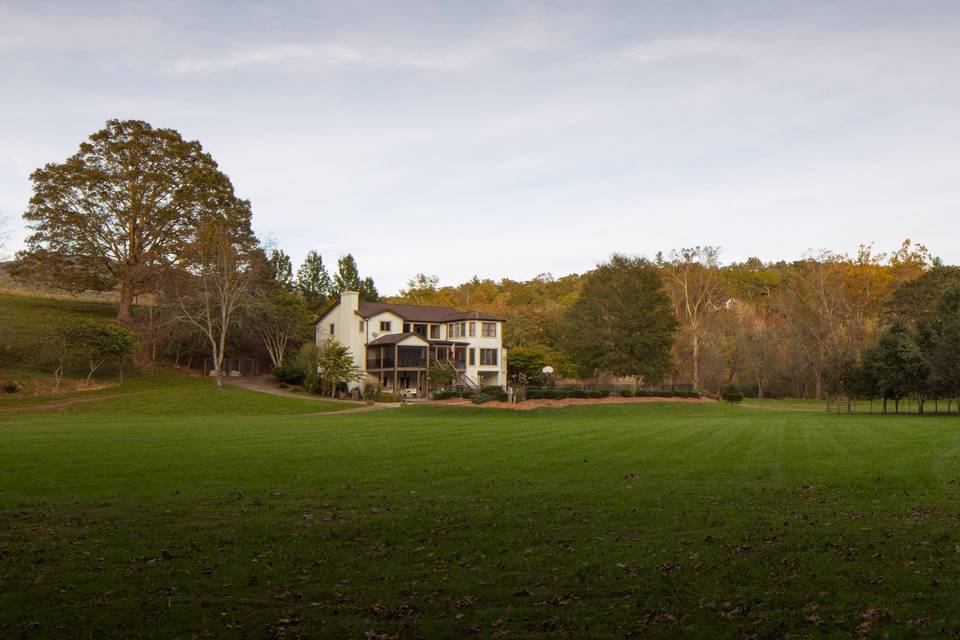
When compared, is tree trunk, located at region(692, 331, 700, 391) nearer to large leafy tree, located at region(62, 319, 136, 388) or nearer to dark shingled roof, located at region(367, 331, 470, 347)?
dark shingled roof, located at region(367, 331, 470, 347)

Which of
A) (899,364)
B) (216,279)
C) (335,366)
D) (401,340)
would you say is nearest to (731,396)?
(899,364)

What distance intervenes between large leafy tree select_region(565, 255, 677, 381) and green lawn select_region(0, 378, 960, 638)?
33.4 metres

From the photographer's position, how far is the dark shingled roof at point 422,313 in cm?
6062

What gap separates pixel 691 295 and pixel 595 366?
58.6 ft

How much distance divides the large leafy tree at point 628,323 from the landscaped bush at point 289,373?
22091 millimetres

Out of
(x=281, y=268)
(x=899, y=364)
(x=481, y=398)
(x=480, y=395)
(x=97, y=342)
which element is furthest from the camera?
(x=281, y=268)

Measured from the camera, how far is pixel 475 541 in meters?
9.90

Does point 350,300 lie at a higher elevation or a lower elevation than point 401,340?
higher

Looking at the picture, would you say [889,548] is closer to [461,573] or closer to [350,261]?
[461,573]

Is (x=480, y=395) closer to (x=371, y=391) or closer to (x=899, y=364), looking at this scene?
(x=371, y=391)

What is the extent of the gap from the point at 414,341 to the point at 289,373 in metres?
10.2

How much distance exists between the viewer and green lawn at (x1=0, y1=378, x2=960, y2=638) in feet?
22.5

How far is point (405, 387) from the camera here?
59.2m

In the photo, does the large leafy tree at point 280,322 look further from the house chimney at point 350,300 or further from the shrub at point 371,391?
the shrub at point 371,391
